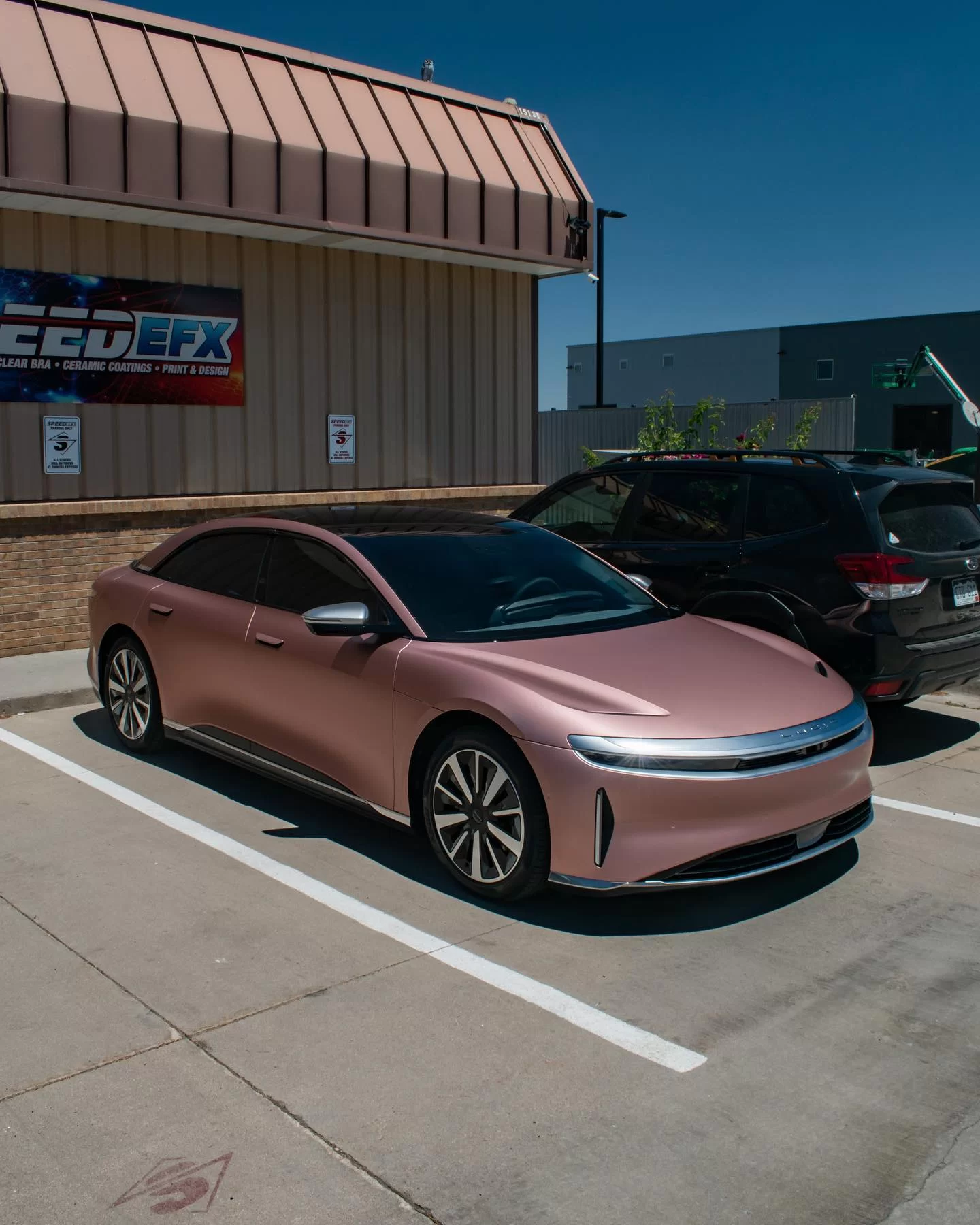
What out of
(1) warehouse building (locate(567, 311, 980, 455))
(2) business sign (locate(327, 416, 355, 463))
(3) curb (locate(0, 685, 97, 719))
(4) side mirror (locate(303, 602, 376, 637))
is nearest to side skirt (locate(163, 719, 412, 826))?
(4) side mirror (locate(303, 602, 376, 637))

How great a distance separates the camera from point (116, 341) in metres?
10.7

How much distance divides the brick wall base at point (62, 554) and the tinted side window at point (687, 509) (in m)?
4.77

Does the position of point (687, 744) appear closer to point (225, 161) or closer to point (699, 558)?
point (699, 558)

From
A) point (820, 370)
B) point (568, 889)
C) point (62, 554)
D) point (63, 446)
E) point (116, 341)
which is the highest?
point (820, 370)

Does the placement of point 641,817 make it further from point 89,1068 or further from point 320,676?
point 89,1068

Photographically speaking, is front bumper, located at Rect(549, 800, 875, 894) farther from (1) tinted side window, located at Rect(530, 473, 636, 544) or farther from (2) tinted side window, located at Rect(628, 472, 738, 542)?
(1) tinted side window, located at Rect(530, 473, 636, 544)

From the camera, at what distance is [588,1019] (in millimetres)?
4055

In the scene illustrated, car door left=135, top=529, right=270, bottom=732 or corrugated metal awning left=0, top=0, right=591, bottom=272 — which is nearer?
car door left=135, top=529, right=270, bottom=732

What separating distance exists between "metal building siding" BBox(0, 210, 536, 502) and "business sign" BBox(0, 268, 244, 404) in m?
0.11

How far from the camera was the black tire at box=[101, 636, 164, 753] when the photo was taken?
23.0ft

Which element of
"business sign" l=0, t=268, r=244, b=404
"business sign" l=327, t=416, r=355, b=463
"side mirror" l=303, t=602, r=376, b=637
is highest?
"business sign" l=0, t=268, r=244, b=404

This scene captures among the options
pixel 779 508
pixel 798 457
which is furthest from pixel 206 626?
pixel 798 457

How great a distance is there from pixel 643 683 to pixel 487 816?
32.4 inches

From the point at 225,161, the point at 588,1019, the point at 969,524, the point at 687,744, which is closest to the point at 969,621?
the point at 969,524
